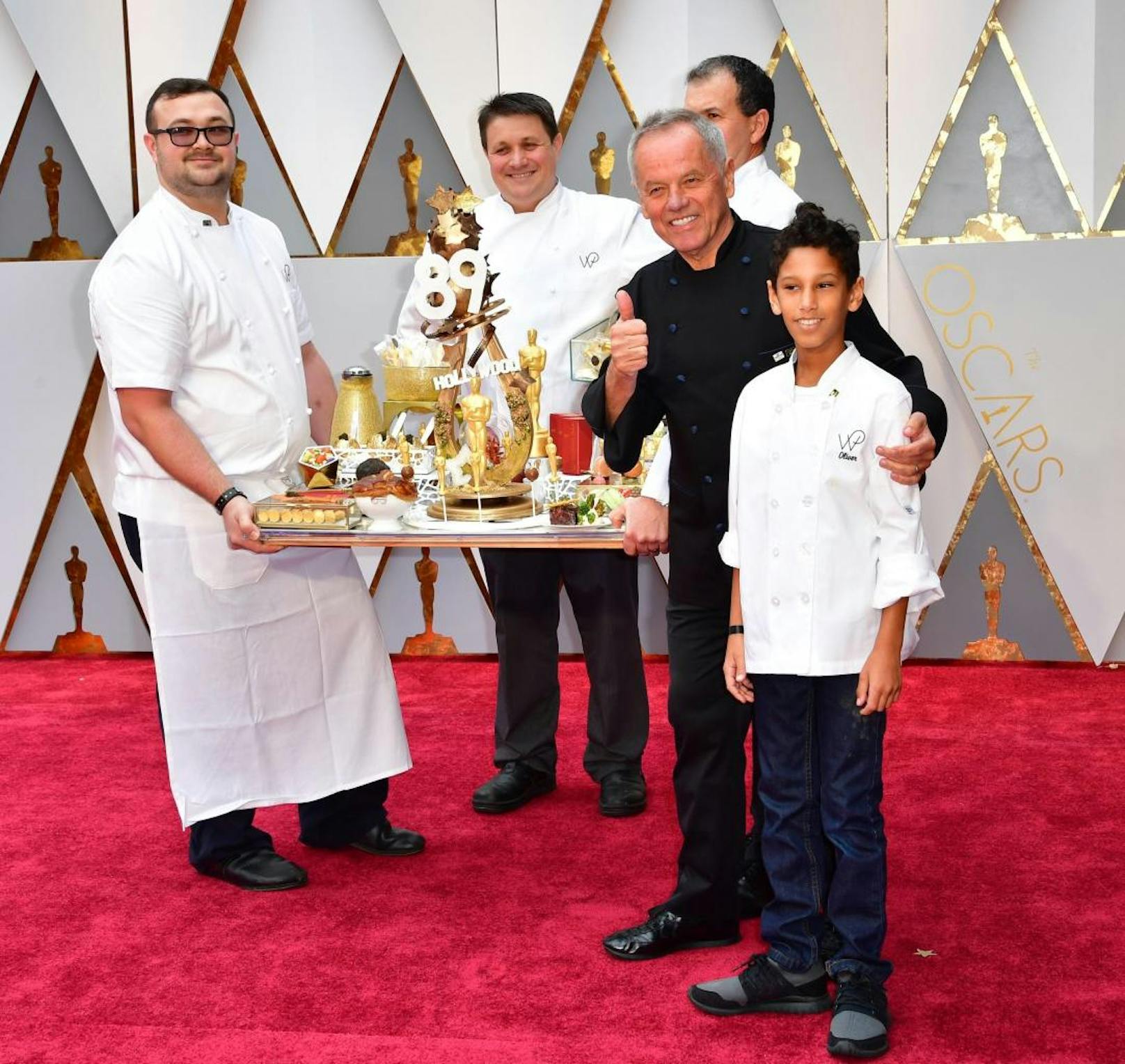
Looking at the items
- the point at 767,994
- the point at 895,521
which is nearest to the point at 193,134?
the point at 895,521

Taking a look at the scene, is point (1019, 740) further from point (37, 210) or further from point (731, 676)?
point (37, 210)

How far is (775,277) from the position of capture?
215cm

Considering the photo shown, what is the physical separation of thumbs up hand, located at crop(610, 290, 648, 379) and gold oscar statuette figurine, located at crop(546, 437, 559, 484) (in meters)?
0.45

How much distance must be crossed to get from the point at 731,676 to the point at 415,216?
A: 282 cm

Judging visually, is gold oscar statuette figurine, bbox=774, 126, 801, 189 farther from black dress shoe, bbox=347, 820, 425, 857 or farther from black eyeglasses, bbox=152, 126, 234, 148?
black dress shoe, bbox=347, 820, 425, 857

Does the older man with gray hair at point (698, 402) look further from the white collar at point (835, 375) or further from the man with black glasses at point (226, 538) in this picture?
the man with black glasses at point (226, 538)

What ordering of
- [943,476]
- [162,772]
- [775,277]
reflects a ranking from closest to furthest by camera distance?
[775,277] < [162,772] < [943,476]

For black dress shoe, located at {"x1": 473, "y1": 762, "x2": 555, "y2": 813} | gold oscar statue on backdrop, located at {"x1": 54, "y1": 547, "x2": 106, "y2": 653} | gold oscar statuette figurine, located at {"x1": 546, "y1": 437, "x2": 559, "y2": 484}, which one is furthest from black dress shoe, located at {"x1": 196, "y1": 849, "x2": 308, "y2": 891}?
gold oscar statue on backdrop, located at {"x1": 54, "y1": 547, "x2": 106, "y2": 653}

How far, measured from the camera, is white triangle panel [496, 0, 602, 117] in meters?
4.49

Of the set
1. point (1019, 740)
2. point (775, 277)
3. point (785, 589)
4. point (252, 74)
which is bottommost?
point (1019, 740)

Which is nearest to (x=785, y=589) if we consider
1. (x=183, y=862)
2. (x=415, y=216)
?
(x=183, y=862)

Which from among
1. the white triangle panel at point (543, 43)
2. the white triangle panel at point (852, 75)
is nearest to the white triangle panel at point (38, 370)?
the white triangle panel at point (543, 43)

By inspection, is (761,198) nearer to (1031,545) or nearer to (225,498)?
(225,498)

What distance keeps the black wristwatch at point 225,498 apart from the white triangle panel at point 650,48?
2.32m
